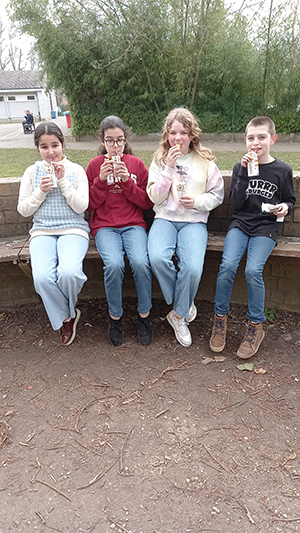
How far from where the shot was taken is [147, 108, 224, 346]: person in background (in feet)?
9.01

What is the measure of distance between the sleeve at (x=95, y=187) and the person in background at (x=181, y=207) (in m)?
0.36

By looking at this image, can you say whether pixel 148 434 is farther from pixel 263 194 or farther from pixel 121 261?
pixel 263 194

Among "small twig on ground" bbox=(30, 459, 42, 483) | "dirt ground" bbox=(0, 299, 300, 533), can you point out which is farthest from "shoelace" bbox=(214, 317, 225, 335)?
"small twig on ground" bbox=(30, 459, 42, 483)

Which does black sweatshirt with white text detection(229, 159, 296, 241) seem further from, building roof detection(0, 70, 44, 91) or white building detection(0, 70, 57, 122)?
building roof detection(0, 70, 44, 91)

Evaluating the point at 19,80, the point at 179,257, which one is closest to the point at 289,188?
the point at 179,257

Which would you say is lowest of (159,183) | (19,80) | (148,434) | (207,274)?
(148,434)

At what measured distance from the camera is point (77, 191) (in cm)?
283

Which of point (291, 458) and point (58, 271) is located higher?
point (58, 271)

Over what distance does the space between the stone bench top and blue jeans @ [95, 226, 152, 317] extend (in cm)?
18

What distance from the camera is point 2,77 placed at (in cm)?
4303

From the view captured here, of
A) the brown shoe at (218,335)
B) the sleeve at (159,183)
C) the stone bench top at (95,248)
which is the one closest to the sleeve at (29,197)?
the stone bench top at (95,248)

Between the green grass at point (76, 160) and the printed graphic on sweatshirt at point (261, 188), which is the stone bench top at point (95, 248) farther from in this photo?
the green grass at point (76, 160)

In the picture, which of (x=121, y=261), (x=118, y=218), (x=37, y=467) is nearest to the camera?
(x=37, y=467)

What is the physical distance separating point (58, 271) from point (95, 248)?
47cm
